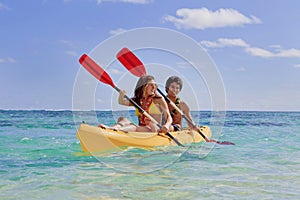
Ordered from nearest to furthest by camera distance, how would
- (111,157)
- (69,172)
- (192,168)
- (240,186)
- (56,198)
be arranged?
(56,198) < (240,186) < (69,172) < (192,168) < (111,157)

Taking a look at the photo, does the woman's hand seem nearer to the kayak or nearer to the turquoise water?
the kayak

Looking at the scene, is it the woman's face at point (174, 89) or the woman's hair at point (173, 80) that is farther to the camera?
the woman's face at point (174, 89)

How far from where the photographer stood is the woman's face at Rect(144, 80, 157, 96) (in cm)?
610

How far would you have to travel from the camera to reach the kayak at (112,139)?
18.3 feet

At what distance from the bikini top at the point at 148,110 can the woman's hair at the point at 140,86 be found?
0.45ft

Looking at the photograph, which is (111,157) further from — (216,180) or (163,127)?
(216,180)

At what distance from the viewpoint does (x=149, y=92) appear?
250 inches

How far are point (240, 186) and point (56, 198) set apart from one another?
73.0 inches

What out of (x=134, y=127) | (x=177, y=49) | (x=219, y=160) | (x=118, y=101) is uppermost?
(x=177, y=49)

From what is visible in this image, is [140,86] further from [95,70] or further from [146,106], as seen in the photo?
[95,70]

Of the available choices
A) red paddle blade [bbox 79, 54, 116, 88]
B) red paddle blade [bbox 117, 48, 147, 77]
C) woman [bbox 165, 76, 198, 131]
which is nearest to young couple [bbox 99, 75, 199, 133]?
red paddle blade [bbox 117, 48, 147, 77]

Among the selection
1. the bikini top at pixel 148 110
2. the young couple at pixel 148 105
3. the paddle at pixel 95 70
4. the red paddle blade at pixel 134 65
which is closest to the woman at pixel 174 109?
the young couple at pixel 148 105

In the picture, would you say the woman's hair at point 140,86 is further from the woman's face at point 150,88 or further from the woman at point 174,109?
the woman at point 174,109

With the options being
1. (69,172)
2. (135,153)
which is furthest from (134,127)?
(69,172)
